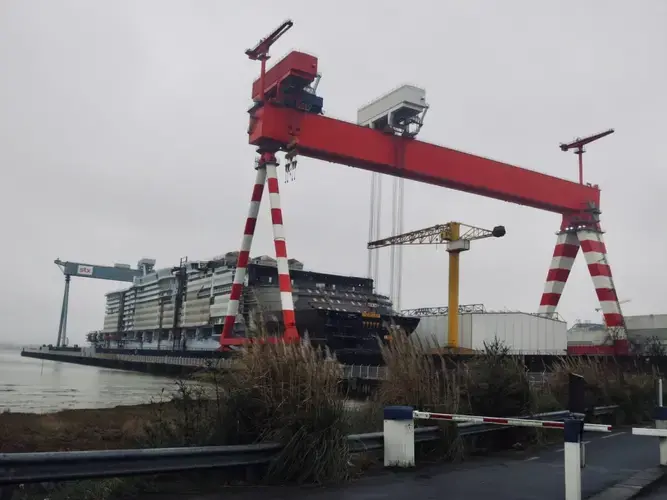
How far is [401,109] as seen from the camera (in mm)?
33750

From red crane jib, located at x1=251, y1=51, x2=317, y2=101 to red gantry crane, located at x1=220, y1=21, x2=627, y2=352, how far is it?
0.05 metres

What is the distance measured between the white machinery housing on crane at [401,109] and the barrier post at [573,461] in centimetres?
2901

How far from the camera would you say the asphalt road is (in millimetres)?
5902

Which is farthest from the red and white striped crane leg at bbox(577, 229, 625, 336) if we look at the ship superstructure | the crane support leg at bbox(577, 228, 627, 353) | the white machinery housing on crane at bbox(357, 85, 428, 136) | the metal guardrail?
the metal guardrail

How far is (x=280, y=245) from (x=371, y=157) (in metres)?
6.84

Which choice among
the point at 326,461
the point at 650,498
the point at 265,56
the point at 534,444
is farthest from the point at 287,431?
the point at 265,56

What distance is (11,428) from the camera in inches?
567

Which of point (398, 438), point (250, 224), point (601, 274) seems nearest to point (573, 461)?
point (398, 438)

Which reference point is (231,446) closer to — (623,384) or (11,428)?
(11,428)

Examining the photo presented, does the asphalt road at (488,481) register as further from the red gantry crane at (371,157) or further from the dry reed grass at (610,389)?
the red gantry crane at (371,157)

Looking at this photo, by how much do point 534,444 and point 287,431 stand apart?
572cm

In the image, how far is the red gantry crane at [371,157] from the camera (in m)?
31.6

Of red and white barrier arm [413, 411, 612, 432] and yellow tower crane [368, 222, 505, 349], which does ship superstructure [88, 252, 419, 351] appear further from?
red and white barrier arm [413, 411, 612, 432]

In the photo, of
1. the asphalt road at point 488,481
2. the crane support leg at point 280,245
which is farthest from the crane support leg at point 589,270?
the asphalt road at point 488,481
